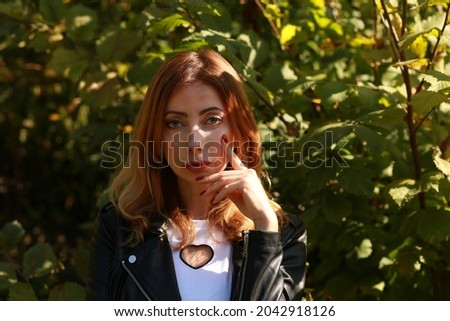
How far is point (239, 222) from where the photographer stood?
6.92ft

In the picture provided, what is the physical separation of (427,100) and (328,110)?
18.6 inches

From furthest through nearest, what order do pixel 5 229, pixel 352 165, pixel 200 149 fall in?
pixel 5 229 < pixel 352 165 < pixel 200 149

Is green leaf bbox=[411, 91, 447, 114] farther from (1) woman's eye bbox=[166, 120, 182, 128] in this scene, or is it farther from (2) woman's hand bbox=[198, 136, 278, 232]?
(1) woman's eye bbox=[166, 120, 182, 128]

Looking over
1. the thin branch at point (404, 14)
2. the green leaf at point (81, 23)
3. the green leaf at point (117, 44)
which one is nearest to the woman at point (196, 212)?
the thin branch at point (404, 14)

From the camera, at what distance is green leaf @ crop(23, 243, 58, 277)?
2.81 metres

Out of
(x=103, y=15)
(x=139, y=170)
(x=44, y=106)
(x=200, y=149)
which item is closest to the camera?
(x=200, y=149)

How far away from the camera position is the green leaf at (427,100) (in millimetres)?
2188

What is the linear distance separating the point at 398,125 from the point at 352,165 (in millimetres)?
239

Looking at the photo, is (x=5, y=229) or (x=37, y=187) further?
(x=37, y=187)

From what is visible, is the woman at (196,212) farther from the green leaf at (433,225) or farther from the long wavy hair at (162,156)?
the green leaf at (433,225)

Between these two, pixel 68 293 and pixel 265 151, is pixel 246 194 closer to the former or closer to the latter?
pixel 265 151

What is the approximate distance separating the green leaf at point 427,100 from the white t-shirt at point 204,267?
2.13 feet
